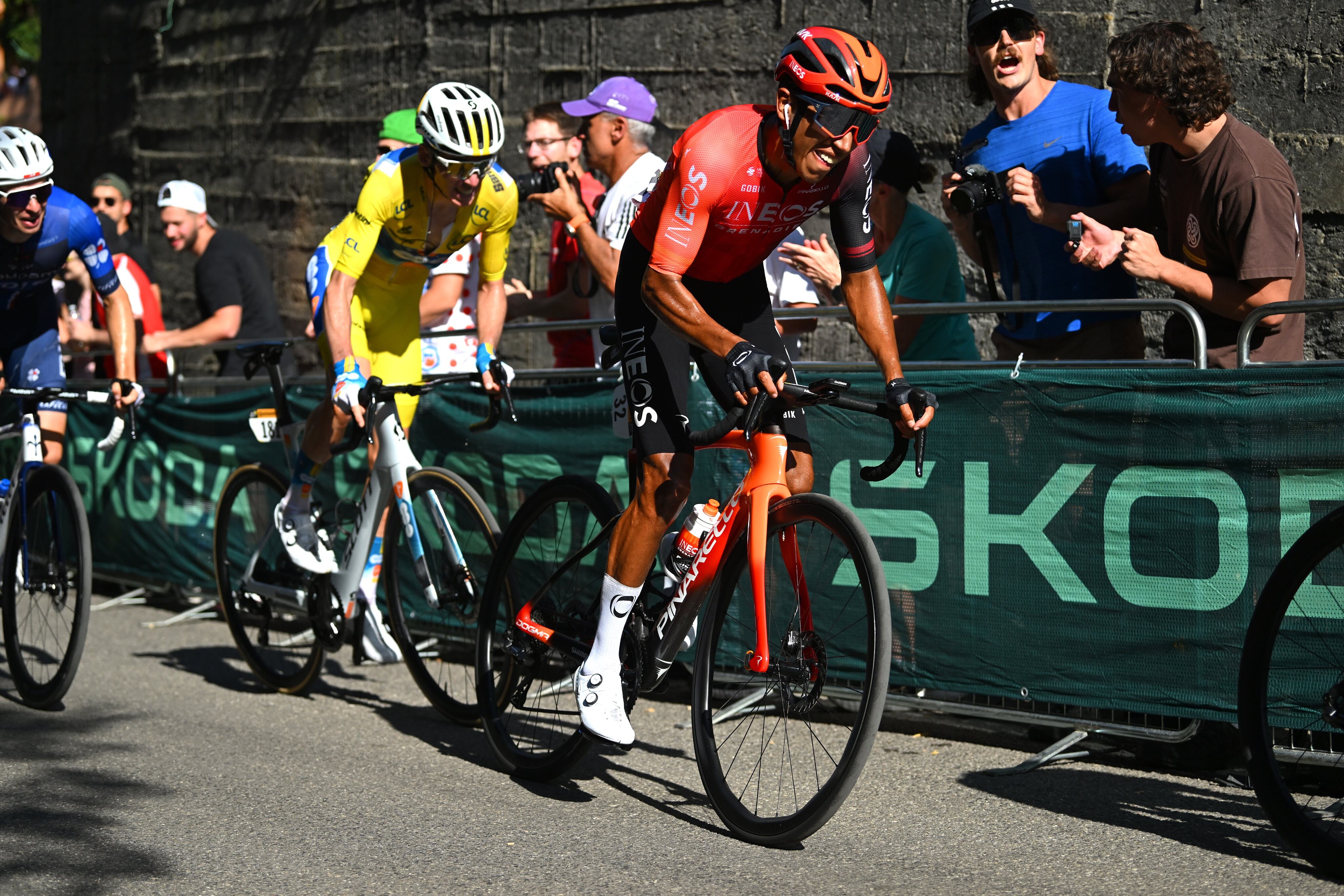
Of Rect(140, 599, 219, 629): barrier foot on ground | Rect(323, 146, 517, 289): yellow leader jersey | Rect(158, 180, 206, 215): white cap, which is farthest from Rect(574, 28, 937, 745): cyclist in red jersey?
Rect(158, 180, 206, 215): white cap

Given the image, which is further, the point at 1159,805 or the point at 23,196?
the point at 23,196

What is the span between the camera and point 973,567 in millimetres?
5242

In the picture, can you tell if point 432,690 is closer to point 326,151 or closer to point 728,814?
point 728,814

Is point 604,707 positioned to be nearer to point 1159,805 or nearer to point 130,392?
point 1159,805

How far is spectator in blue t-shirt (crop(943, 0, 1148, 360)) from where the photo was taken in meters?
5.69

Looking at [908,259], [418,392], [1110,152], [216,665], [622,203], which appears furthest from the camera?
[216,665]

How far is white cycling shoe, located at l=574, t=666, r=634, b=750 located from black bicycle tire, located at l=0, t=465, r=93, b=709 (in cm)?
266

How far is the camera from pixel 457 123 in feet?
18.5

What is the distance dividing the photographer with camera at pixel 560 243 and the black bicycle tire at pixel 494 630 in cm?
223

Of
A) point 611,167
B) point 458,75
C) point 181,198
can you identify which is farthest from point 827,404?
point 458,75

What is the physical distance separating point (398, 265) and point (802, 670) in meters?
3.09

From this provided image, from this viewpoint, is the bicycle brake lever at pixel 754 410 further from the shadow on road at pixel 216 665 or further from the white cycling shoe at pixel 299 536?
the shadow on road at pixel 216 665

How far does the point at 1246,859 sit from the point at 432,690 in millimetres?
3272

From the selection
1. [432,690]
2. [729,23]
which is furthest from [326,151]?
[432,690]
